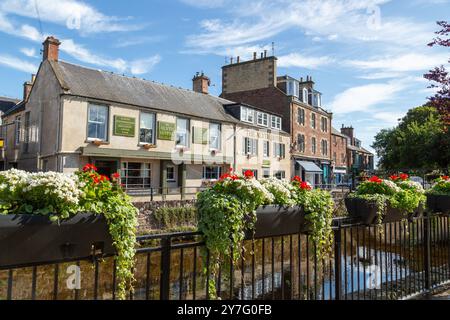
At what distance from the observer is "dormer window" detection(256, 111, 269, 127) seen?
2886 cm

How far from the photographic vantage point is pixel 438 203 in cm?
575

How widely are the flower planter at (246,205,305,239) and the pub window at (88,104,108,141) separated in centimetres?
1696

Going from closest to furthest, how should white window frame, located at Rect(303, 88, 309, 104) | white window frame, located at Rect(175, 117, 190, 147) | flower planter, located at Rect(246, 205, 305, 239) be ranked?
flower planter, located at Rect(246, 205, 305, 239) → white window frame, located at Rect(175, 117, 190, 147) → white window frame, located at Rect(303, 88, 309, 104)

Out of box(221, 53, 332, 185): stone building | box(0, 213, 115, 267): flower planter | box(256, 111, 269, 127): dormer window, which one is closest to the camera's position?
box(0, 213, 115, 267): flower planter

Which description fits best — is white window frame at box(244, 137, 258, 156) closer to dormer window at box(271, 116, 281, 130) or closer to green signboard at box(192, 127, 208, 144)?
dormer window at box(271, 116, 281, 130)

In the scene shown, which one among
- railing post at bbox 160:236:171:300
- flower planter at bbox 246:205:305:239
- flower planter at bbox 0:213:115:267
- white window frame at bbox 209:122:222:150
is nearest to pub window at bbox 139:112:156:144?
white window frame at bbox 209:122:222:150

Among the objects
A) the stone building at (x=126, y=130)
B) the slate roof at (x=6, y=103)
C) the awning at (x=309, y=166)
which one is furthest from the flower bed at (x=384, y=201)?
the slate roof at (x=6, y=103)

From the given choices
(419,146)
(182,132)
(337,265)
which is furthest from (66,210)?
(419,146)

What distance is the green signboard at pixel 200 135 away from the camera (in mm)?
23656

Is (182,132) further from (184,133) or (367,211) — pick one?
(367,211)

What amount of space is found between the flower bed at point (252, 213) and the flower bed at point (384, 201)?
780mm

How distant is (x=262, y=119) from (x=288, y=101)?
13.2ft

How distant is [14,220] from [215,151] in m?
22.8

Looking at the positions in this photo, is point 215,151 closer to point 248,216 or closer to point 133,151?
point 133,151
